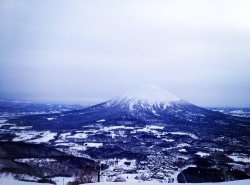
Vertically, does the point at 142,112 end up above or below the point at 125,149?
above

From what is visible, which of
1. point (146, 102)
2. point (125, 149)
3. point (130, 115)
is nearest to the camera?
point (125, 149)

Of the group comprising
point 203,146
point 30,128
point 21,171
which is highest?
point 30,128

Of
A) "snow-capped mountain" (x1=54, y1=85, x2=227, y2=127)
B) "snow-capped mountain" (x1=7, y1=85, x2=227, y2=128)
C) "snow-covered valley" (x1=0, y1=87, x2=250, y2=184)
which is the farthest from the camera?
"snow-capped mountain" (x1=54, y1=85, x2=227, y2=127)


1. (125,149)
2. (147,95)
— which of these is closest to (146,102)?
(147,95)

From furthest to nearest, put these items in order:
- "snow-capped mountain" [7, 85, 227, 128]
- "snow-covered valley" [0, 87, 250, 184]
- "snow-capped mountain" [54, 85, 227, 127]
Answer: "snow-capped mountain" [54, 85, 227, 127]
"snow-capped mountain" [7, 85, 227, 128]
"snow-covered valley" [0, 87, 250, 184]

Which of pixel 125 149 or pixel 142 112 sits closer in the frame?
pixel 125 149

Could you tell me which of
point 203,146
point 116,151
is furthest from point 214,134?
point 116,151

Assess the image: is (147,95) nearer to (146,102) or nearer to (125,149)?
(146,102)

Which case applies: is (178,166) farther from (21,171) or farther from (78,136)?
(21,171)

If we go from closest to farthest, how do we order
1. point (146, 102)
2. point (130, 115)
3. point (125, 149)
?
1. point (125, 149)
2. point (130, 115)
3. point (146, 102)

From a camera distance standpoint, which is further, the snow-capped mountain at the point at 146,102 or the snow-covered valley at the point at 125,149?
the snow-capped mountain at the point at 146,102

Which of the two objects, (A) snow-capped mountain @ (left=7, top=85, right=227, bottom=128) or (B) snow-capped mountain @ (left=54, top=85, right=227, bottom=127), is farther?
(B) snow-capped mountain @ (left=54, top=85, right=227, bottom=127)
